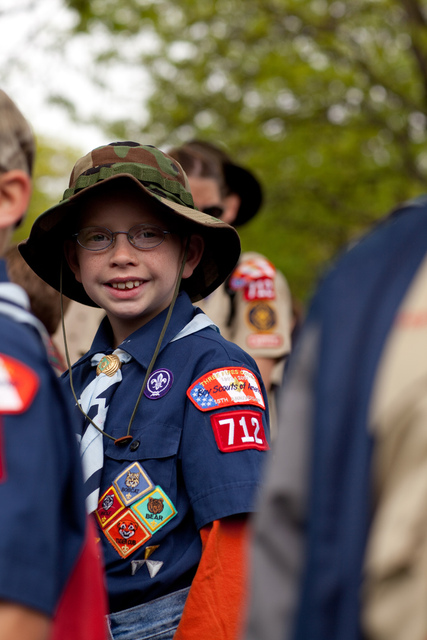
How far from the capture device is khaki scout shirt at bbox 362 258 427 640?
3.16ft

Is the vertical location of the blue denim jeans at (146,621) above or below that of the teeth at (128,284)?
below

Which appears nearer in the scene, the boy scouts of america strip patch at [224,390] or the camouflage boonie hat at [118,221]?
the boy scouts of america strip patch at [224,390]

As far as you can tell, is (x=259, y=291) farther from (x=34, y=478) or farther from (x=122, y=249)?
(x=34, y=478)

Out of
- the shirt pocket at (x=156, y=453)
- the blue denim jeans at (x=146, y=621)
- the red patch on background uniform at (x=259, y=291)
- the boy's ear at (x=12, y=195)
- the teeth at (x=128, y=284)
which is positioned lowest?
the blue denim jeans at (x=146, y=621)

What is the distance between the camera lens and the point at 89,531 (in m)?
1.42

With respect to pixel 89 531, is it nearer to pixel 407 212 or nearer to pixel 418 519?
pixel 418 519

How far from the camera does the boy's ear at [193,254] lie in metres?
2.65

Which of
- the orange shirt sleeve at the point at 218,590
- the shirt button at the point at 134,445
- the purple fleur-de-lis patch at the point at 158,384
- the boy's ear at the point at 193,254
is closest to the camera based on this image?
the orange shirt sleeve at the point at 218,590

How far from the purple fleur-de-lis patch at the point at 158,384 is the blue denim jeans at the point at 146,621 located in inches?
21.5

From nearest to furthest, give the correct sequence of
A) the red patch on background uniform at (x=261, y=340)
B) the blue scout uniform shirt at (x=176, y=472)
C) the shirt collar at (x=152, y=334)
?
the blue scout uniform shirt at (x=176, y=472), the shirt collar at (x=152, y=334), the red patch on background uniform at (x=261, y=340)

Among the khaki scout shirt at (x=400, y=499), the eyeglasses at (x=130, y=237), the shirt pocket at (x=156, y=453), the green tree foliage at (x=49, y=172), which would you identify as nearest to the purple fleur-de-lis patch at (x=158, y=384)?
the shirt pocket at (x=156, y=453)

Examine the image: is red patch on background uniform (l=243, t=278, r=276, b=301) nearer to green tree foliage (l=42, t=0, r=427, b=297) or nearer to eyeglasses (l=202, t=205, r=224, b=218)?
eyeglasses (l=202, t=205, r=224, b=218)

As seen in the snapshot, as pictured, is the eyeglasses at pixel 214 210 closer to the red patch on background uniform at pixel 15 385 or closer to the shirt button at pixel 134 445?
the shirt button at pixel 134 445

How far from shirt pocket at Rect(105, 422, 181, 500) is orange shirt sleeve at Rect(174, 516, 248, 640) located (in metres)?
0.19
